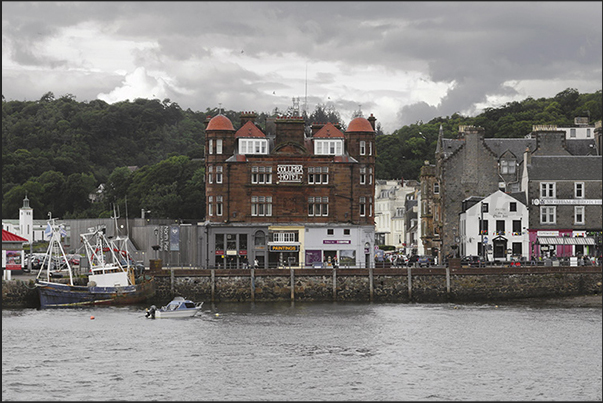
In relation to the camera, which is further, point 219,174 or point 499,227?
point 499,227

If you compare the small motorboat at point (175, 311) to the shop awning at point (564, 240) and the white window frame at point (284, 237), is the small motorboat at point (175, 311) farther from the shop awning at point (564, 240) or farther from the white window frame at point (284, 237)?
the shop awning at point (564, 240)

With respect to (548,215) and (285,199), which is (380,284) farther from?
(548,215)

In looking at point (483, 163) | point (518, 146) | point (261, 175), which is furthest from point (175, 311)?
point (518, 146)

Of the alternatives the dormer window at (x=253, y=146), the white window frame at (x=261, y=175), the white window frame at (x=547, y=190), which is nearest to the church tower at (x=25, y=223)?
the dormer window at (x=253, y=146)

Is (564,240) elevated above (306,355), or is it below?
above

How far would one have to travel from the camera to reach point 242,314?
6831 cm

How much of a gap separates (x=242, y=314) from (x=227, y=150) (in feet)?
83.1

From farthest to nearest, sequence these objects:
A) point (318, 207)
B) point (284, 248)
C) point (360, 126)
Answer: point (360, 126) → point (318, 207) → point (284, 248)

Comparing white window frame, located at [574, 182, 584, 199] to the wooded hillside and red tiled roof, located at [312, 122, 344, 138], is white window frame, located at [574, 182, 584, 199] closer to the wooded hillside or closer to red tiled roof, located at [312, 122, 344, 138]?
red tiled roof, located at [312, 122, 344, 138]

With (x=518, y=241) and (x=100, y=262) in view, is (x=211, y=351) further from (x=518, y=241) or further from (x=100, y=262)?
(x=518, y=241)

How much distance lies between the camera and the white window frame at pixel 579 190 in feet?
286

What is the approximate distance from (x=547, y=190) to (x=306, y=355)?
1817 inches

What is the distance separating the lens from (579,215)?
87562 mm

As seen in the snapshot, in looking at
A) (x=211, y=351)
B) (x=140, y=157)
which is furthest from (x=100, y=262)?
(x=140, y=157)
